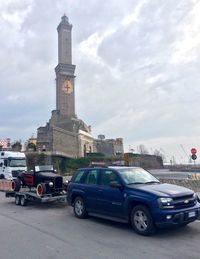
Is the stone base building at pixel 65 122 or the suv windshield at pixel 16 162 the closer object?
the suv windshield at pixel 16 162

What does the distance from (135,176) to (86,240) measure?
2619 millimetres

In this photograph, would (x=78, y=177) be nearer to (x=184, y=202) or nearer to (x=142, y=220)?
(x=142, y=220)

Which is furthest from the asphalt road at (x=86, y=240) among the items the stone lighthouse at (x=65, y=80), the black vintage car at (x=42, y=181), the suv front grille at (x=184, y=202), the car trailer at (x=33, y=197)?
the stone lighthouse at (x=65, y=80)

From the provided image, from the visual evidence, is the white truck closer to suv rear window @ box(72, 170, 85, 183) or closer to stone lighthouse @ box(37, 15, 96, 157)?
suv rear window @ box(72, 170, 85, 183)

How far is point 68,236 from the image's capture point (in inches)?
341

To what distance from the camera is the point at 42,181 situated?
15.4 metres

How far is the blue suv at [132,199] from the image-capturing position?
330 inches

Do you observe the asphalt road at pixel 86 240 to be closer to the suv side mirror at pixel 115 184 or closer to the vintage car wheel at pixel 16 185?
the suv side mirror at pixel 115 184

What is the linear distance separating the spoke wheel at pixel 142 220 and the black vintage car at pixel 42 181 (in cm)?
624

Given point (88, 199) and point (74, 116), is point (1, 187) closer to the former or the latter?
point (88, 199)

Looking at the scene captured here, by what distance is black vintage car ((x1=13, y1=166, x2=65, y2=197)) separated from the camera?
14477 mm

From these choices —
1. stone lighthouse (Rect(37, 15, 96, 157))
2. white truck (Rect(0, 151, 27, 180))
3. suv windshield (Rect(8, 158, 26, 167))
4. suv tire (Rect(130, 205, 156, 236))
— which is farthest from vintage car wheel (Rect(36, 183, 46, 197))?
stone lighthouse (Rect(37, 15, 96, 157))

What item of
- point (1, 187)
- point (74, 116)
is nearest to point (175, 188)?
point (1, 187)

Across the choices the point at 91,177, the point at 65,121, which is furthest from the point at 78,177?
the point at 65,121
